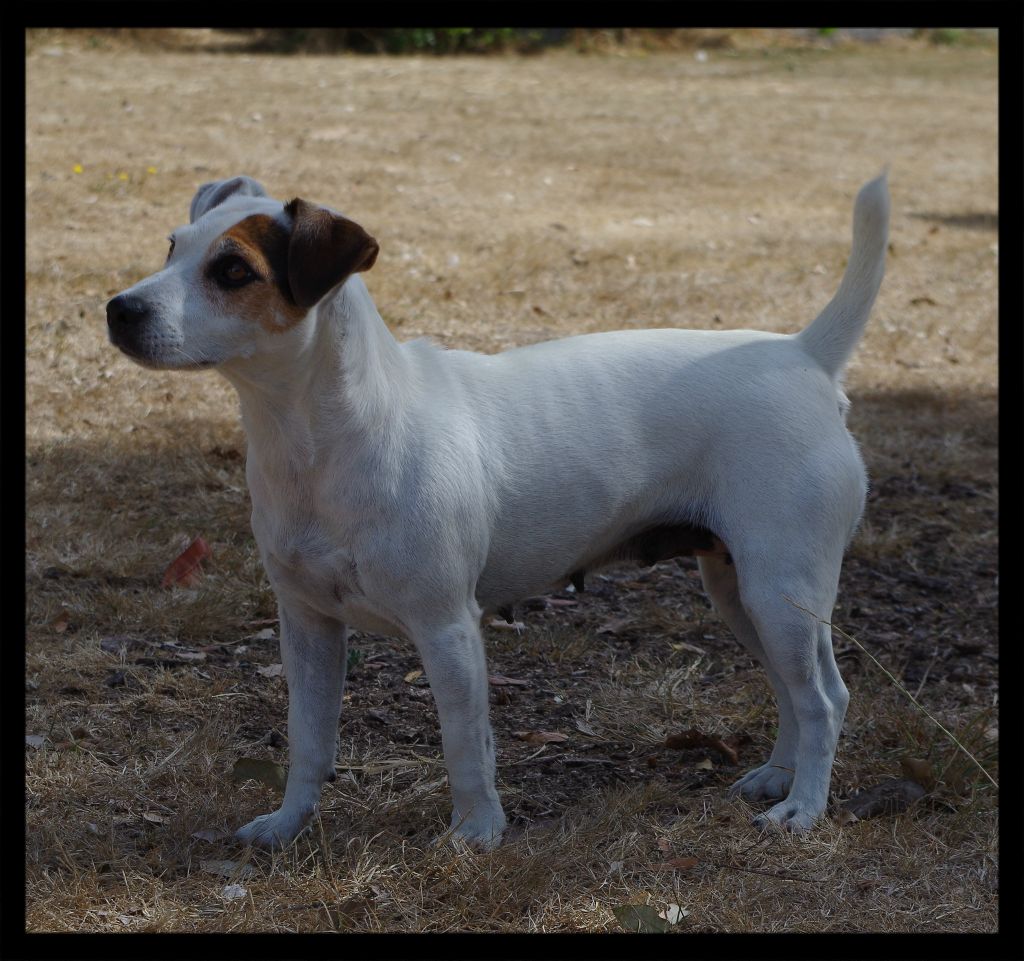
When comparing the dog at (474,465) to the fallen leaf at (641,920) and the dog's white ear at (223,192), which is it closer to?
the dog's white ear at (223,192)

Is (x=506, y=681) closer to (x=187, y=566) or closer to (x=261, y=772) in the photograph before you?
(x=261, y=772)

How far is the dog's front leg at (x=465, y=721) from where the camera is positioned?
3.21 metres

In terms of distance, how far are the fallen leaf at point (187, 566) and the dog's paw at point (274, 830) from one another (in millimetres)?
1705

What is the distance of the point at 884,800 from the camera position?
3.67m

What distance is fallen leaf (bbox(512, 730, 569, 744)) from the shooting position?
412 centimetres

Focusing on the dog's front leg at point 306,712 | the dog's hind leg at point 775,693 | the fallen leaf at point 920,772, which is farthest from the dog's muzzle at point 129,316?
the fallen leaf at point 920,772

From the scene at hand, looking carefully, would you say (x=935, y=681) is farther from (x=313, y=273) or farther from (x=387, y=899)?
(x=313, y=273)

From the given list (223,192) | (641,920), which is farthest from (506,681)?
(223,192)

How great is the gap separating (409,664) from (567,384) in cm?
150

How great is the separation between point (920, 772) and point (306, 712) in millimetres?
1706

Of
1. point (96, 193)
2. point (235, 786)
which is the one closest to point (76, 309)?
point (96, 193)

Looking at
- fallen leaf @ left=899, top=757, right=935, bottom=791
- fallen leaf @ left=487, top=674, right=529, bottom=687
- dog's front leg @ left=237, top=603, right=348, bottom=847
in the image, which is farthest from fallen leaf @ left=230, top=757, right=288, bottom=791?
fallen leaf @ left=899, top=757, right=935, bottom=791

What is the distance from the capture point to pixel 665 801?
12.1 feet

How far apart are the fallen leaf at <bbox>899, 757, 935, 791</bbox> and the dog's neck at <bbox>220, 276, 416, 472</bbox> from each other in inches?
69.1
